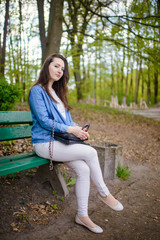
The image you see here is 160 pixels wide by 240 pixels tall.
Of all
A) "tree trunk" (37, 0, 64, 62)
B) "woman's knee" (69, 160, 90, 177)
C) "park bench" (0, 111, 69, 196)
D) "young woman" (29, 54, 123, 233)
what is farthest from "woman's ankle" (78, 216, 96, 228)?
"tree trunk" (37, 0, 64, 62)

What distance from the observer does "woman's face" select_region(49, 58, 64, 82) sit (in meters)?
2.84

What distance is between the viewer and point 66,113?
2992 millimetres

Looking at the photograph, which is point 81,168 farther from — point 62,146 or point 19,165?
point 19,165

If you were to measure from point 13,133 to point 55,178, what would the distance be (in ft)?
2.87

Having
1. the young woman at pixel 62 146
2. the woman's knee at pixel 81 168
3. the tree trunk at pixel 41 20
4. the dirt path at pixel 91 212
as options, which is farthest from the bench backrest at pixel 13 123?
the tree trunk at pixel 41 20

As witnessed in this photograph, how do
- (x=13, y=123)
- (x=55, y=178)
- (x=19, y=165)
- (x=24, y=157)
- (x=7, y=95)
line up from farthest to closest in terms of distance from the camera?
(x=7, y=95) → (x=55, y=178) → (x=13, y=123) → (x=24, y=157) → (x=19, y=165)

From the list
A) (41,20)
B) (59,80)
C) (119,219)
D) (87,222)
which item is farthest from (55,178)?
(41,20)

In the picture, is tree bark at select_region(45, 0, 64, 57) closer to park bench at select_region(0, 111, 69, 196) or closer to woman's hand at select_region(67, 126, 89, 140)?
park bench at select_region(0, 111, 69, 196)

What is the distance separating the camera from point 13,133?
9.68 feet

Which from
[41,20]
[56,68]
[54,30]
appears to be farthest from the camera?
[54,30]

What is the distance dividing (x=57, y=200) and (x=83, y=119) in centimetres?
583

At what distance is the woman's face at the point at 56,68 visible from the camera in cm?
284

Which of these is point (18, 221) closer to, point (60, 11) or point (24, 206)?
point (24, 206)

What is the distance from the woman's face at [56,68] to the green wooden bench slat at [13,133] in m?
0.88
